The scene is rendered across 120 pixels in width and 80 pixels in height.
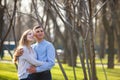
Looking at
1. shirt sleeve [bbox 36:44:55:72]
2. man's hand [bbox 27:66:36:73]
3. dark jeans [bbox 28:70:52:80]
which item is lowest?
dark jeans [bbox 28:70:52:80]

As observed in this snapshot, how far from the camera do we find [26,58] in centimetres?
673

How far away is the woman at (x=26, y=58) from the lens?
6.72 metres

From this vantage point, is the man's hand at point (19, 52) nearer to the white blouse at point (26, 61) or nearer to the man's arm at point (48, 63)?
the white blouse at point (26, 61)

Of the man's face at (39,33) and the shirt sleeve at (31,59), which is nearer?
the shirt sleeve at (31,59)

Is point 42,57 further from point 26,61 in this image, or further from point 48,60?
point 26,61

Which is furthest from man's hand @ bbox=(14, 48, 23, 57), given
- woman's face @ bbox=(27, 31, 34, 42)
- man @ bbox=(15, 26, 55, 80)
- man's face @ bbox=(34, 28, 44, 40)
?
man's face @ bbox=(34, 28, 44, 40)

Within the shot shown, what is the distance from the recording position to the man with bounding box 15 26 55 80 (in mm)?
6738

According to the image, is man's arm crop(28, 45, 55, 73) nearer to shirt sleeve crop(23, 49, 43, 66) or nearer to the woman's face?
shirt sleeve crop(23, 49, 43, 66)

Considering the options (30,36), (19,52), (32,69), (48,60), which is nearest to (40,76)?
(32,69)

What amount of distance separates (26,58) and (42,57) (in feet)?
0.89


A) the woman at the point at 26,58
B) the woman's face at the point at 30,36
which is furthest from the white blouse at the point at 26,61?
Result: the woman's face at the point at 30,36

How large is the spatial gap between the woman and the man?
73 millimetres

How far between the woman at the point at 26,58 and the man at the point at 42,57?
0.07 meters

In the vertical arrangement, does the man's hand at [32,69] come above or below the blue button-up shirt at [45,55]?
below
